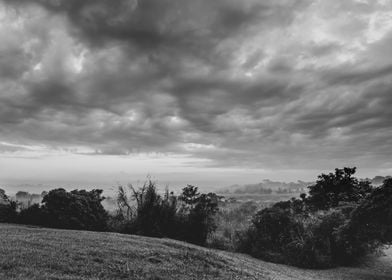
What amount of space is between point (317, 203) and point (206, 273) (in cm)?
1933

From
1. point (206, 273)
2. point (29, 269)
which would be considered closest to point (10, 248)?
point (29, 269)

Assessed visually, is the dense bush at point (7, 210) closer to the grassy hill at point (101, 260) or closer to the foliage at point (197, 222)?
the grassy hill at point (101, 260)

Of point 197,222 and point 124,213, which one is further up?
point 124,213

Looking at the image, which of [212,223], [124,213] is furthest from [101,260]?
[124,213]

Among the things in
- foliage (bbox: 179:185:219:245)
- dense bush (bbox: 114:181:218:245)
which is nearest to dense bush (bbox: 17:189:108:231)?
dense bush (bbox: 114:181:218:245)

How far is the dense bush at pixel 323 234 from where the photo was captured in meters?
15.5

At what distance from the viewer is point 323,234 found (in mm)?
19609

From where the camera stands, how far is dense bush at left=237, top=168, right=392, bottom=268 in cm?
1552

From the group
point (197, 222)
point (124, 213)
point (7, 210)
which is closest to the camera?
point (7, 210)

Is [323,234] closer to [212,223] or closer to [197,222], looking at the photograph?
[212,223]

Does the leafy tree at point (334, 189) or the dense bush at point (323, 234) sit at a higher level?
the leafy tree at point (334, 189)

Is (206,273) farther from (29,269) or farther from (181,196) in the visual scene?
(181,196)

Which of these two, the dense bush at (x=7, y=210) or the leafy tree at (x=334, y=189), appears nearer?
the dense bush at (x=7, y=210)

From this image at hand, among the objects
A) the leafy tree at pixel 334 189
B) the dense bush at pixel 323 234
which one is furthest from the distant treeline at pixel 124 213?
the leafy tree at pixel 334 189
